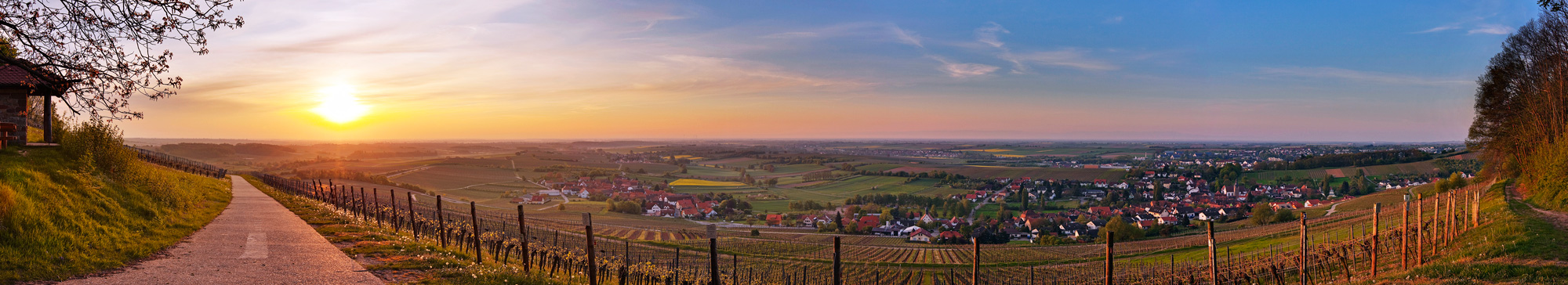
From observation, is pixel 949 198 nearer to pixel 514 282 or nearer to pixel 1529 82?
pixel 1529 82

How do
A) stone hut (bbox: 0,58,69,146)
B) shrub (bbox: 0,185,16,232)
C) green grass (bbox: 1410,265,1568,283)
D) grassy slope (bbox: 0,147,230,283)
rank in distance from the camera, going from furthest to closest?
stone hut (bbox: 0,58,69,146)
green grass (bbox: 1410,265,1568,283)
shrub (bbox: 0,185,16,232)
grassy slope (bbox: 0,147,230,283)

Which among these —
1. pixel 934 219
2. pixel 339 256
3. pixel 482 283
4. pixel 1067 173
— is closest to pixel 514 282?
pixel 482 283

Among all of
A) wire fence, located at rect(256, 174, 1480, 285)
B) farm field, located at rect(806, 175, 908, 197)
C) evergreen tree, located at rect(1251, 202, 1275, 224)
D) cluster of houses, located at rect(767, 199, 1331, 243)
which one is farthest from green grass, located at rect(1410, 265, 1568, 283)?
farm field, located at rect(806, 175, 908, 197)

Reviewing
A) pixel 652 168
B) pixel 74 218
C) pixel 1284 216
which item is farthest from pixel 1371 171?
pixel 652 168

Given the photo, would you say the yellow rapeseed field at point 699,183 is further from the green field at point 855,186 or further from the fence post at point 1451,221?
the fence post at point 1451,221

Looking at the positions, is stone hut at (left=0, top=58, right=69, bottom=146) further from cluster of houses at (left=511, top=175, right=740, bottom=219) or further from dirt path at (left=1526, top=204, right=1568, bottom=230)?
cluster of houses at (left=511, top=175, right=740, bottom=219)

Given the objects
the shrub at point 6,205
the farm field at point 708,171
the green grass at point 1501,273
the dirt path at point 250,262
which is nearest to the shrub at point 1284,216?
the green grass at point 1501,273

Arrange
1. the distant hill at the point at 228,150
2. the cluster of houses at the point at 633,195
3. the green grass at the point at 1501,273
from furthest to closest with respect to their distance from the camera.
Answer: the distant hill at the point at 228,150
the cluster of houses at the point at 633,195
the green grass at the point at 1501,273
